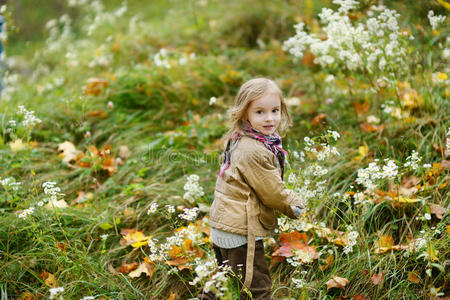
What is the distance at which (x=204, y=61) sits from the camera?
4.86m

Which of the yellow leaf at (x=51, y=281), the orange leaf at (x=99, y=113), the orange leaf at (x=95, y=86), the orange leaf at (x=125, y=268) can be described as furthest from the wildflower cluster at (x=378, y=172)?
the orange leaf at (x=95, y=86)

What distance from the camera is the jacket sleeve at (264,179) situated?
7.07 feet

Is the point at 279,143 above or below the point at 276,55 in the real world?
above

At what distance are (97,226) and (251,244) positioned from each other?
1.36 metres

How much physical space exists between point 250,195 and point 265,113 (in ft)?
1.58

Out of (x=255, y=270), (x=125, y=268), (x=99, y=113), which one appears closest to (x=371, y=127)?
(x=255, y=270)

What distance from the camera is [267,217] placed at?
7.47 feet

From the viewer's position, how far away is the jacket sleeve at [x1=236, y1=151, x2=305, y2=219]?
2.16 metres

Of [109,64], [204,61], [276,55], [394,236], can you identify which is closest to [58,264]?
[394,236]

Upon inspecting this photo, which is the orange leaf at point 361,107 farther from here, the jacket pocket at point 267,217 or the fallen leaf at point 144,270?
the fallen leaf at point 144,270

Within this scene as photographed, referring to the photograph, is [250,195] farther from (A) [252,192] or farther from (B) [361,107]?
(B) [361,107]

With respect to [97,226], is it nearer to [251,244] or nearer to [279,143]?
[251,244]

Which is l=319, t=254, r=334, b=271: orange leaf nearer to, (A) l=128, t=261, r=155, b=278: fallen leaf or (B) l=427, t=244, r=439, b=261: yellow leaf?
(B) l=427, t=244, r=439, b=261: yellow leaf

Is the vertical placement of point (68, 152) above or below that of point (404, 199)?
below
